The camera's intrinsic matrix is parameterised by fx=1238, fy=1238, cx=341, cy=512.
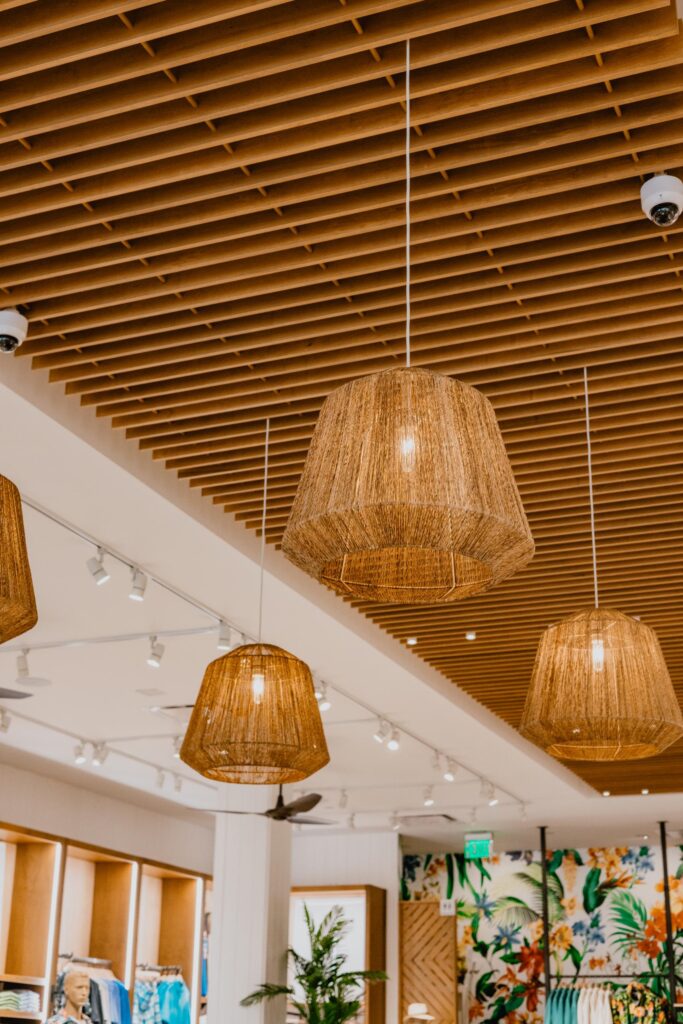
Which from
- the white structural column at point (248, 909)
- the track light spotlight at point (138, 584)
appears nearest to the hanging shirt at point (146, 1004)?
the white structural column at point (248, 909)

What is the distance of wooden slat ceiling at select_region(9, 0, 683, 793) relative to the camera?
2832 millimetres

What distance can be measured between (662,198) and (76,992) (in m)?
8.85

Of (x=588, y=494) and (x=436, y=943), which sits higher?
(x=588, y=494)

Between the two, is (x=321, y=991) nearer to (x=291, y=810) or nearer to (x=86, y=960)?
(x=291, y=810)

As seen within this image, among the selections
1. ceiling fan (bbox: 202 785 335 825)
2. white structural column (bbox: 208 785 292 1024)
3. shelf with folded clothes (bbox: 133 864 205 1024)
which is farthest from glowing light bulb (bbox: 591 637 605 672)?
shelf with folded clothes (bbox: 133 864 205 1024)

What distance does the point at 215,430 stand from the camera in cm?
468

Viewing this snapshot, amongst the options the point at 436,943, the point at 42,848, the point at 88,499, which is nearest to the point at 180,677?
the point at 88,499

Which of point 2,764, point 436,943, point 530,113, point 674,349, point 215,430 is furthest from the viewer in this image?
point 436,943

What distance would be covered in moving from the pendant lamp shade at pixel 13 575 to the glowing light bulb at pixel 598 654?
200 centimetres

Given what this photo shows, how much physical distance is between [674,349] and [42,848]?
8.55 meters

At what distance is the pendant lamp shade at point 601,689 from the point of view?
149 inches

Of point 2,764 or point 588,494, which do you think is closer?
point 588,494

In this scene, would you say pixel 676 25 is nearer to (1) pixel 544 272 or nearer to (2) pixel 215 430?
(1) pixel 544 272

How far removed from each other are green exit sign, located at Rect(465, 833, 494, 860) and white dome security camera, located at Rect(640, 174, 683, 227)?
10523mm
